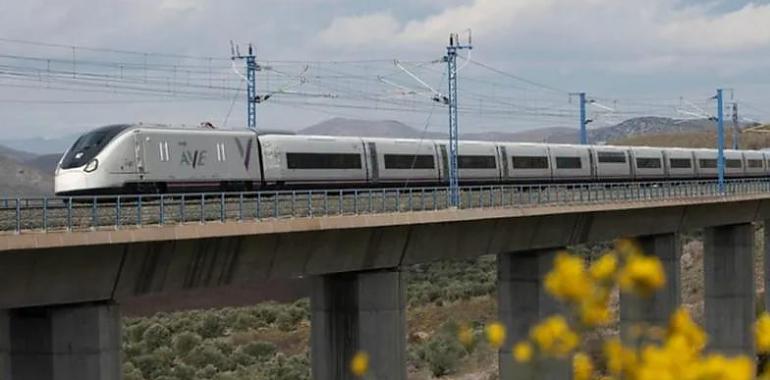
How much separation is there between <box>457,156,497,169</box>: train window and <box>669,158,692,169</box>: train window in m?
18.4

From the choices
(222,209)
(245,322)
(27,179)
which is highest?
(27,179)

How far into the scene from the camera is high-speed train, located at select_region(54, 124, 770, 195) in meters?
28.9

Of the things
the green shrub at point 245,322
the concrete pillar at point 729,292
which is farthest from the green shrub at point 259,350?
the concrete pillar at point 729,292

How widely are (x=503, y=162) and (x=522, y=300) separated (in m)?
8.78

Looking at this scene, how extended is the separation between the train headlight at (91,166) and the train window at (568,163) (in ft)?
85.4

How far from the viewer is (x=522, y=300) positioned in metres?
38.4

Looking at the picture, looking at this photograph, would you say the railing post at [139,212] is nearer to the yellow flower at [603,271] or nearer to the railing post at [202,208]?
the railing post at [202,208]

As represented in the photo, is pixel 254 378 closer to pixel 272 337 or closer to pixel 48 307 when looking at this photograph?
pixel 272 337

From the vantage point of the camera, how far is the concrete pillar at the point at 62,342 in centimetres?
2119

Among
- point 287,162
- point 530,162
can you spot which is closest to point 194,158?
point 287,162

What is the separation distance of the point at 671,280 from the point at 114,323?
1247 inches

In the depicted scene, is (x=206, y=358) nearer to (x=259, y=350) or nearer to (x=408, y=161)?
(x=259, y=350)

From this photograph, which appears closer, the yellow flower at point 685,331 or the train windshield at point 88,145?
the yellow flower at point 685,331

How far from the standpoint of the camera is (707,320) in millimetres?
53781
